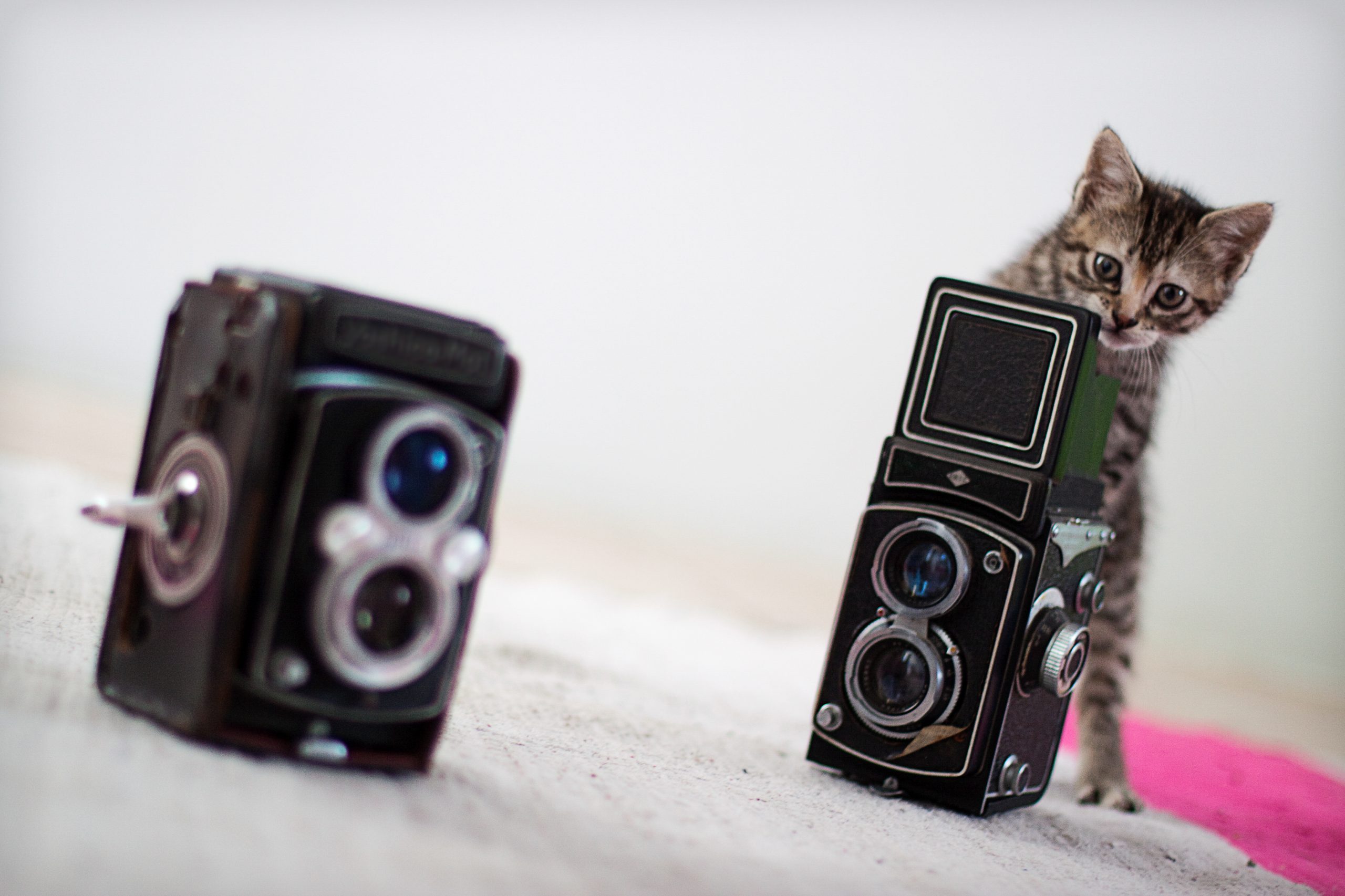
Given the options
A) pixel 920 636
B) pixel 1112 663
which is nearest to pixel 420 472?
pixel 920 636

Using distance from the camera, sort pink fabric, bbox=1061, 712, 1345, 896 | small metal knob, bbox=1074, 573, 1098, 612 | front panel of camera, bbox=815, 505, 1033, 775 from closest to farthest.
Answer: front panel of camera, bbox=815, 505, 1033, 775 → small metal knob, bbox=1074, 573, 1098, 612 → pink fabric, bbox=1061, 712, 1345, 896

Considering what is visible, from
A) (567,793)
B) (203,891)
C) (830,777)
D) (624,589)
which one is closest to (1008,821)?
(830,777)

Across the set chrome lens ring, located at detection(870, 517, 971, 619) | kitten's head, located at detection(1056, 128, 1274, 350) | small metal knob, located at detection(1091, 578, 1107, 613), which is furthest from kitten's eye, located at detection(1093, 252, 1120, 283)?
chrome lens ring, located at detection(870, 517, 971, 619)

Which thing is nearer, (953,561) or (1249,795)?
(953,561)

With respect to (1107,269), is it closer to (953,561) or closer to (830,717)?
(953,561)

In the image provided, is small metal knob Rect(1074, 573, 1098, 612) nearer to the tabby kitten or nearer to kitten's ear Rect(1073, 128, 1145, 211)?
the tabby kitten

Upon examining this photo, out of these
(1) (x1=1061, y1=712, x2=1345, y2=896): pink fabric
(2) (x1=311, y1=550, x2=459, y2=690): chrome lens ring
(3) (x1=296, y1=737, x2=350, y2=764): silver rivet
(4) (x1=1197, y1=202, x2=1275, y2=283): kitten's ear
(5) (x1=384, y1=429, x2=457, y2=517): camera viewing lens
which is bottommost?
(1) (x1=1061, y1=712, x2=1345, y2=896): pink fabric

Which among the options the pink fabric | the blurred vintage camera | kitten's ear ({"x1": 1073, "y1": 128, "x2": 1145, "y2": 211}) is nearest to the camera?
the blurred vintage camera
